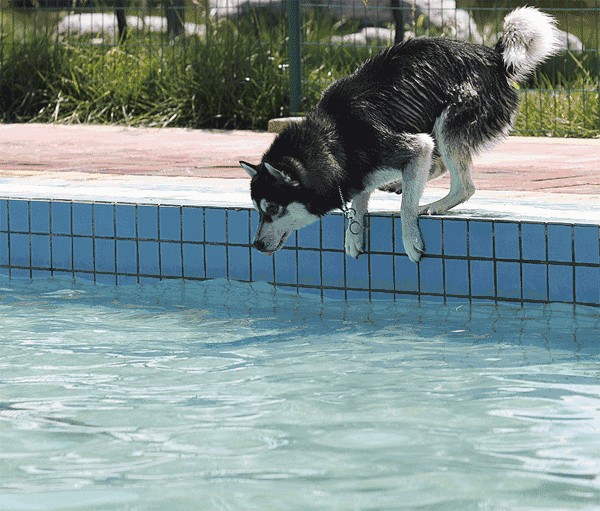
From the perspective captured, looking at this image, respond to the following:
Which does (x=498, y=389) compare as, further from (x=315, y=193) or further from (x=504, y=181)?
(x=504, y=181)

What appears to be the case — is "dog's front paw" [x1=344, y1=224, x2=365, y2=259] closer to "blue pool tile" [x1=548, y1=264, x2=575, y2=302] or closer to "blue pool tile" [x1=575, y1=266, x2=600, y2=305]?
"blue pool tile" [x1=548, y1=264, x2=575, y2=302]

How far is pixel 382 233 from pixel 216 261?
81 cm

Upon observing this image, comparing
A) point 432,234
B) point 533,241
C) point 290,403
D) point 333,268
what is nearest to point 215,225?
point 333,268

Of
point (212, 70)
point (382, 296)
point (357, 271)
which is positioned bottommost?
point (382, 296)

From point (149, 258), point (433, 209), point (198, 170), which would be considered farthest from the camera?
point (198, 170)

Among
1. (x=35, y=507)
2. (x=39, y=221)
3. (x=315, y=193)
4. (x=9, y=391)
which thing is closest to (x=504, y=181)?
(x=315, y=193)

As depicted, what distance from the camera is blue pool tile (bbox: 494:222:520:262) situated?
5441 millimetres

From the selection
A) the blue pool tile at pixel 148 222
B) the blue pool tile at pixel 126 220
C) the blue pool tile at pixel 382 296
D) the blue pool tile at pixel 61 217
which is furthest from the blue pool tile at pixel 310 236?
the blue pool tile at pixel 61 217

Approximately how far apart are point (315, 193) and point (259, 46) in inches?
203

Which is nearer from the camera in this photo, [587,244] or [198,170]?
[587,244]

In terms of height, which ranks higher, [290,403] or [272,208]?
[272,208]

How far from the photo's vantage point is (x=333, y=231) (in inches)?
232

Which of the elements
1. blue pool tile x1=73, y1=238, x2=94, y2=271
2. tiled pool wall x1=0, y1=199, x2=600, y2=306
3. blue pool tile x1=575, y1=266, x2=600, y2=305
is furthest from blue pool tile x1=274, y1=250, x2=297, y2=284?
blue pool tile x1=575, y1=266, x2=600, y2=305

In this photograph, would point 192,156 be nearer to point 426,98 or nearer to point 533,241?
point 426,98
